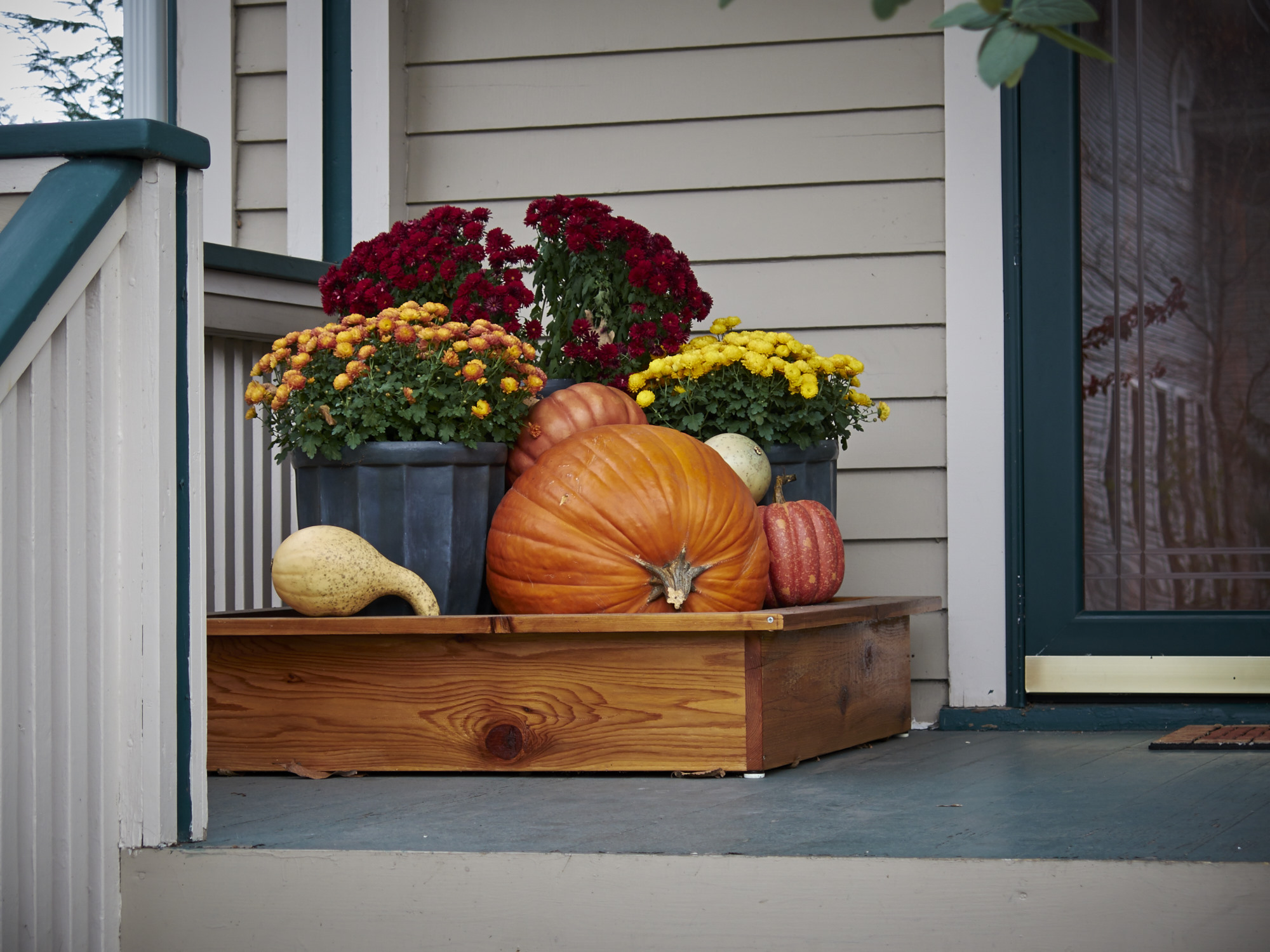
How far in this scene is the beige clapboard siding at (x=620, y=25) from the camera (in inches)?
114

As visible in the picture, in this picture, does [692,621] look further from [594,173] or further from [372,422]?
[594,173]

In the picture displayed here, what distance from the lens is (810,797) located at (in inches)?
71.5

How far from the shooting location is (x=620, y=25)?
2990 mm

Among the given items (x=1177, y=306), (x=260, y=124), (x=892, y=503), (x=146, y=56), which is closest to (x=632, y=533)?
(x=892, y=503)

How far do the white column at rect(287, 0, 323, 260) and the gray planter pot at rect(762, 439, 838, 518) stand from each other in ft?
4.14

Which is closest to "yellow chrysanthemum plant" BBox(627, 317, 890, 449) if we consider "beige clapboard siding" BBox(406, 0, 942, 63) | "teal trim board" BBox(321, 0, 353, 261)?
"beige clapboard siding" BBox(406, 0, 942, 63)

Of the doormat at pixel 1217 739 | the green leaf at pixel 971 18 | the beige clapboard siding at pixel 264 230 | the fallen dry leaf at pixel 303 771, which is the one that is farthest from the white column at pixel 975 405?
the green leaf at pixel 971 18

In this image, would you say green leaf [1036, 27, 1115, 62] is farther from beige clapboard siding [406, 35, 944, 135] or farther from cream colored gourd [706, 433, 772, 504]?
beige clapboard siding [406, 35, 944, 135]

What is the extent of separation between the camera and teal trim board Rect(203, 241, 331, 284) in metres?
2.62

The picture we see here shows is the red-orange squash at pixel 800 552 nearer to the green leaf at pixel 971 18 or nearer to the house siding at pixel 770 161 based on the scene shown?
the house siding at pixel 770 161

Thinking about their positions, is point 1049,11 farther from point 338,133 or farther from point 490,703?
point 338,133

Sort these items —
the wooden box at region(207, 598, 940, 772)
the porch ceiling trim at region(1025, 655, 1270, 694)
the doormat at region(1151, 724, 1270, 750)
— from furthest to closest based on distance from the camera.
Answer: the porch ceiling trim at region(1025, 655, 1270, 694) < the doormat at region(1151, 724, 1270, 750) < the wooden box at region(207, 598, 940, 772)

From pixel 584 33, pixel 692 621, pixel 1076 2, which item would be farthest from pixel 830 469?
pixel 1076 2

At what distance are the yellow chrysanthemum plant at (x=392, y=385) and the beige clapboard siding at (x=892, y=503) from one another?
2.89 feet
